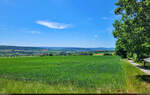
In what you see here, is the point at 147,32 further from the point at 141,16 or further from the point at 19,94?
the point at 19,94

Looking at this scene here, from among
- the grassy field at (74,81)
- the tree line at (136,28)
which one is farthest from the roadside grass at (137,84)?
the tree line at (136,28)

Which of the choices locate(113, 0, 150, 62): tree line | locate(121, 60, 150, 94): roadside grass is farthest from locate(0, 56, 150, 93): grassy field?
locate(113, 0, 150, 62): tree line

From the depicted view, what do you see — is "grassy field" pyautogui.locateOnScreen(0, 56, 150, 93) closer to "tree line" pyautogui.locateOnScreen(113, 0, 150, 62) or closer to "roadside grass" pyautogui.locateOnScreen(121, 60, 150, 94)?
"roadside grass" pyautogui.locateOnScreen(121, 60, 150, 94)

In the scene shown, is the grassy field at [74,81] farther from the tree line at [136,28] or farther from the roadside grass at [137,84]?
the tree line at [136,28]

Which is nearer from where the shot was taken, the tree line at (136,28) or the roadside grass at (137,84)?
the roadside grass at (137,84)

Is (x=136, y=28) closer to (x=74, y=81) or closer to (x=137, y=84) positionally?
(x=137, y=84)

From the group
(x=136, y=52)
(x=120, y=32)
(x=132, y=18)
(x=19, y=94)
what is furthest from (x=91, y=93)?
(x=132, y=18)

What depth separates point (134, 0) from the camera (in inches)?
372

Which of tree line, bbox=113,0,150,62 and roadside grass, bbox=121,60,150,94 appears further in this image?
tree line, bbox=113,0,150,62

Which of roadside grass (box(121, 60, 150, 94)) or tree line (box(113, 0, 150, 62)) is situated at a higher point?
tree line (box(113, 0, 150, 62))

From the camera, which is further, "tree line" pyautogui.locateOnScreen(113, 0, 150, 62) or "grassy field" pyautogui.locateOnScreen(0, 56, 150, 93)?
"tree line" pyautogui.locateOnScreen(113, 0, 150, 62)

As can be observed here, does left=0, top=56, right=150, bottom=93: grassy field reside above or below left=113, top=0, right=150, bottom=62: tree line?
below

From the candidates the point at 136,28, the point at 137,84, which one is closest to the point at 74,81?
the point at 137,84

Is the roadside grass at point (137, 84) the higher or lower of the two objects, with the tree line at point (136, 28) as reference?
lower
